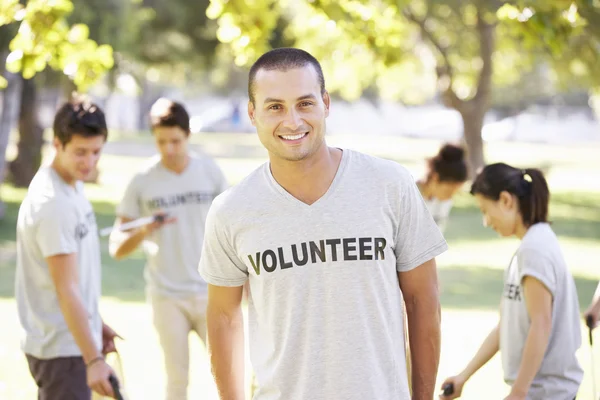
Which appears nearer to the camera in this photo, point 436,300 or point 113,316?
point 436,300

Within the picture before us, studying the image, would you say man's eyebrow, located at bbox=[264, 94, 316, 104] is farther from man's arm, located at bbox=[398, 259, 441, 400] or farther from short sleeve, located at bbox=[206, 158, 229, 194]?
short sleeve, located at bbox=[206, 158, 229, 194]

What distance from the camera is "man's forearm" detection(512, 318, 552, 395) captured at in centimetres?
427

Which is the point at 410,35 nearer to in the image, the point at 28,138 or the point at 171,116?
the point at 28,138

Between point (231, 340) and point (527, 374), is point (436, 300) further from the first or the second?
point (527, 374)

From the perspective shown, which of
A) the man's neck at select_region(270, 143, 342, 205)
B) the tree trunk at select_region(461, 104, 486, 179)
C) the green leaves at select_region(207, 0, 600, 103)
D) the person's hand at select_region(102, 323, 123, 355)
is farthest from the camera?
the tree trunk at select_region(461, 104, 486, 179)

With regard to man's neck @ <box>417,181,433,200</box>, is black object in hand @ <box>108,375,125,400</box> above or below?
below

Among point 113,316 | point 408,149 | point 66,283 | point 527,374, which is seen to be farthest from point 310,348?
point 408,149

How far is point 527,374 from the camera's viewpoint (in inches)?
168

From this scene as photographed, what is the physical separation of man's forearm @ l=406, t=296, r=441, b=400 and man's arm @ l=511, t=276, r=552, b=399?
1.03m

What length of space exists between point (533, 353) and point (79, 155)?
2265mm

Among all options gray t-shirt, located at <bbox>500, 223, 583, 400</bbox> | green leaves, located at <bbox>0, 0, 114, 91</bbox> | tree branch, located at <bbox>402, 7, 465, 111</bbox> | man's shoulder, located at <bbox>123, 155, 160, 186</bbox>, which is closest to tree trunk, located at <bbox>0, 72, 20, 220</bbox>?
tree branch, located at <bbox>402, 7, 465, 111</bbox>

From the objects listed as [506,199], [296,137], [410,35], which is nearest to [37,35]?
[506,199]

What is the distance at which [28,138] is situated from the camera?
90.5 feet

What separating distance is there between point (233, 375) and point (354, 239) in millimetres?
695
